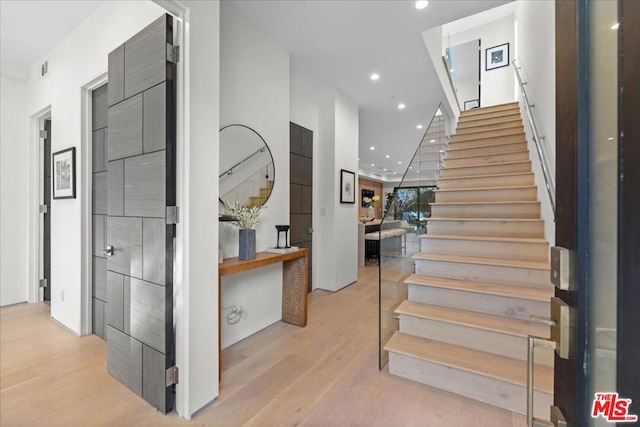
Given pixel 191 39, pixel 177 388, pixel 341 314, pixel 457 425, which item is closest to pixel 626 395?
pixel 457 425

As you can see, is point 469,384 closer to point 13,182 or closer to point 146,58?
point 146,58

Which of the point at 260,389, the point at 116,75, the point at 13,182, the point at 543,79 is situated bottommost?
the point at 260,389

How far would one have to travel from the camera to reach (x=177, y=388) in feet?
5.90

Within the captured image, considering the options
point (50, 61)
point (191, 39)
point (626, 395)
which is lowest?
point (626, 395)

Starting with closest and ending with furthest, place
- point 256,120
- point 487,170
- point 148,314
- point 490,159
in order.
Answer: point 148,314
point 256,120
point 487,170
point 490,159

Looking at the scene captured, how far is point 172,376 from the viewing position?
179cm

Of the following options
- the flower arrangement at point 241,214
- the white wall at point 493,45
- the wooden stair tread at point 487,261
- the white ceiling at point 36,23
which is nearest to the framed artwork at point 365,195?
the white wall at point 493,45

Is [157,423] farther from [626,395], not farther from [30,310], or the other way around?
[30,310]

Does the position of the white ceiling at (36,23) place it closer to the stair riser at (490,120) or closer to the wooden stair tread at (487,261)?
the wooden stair tread at (487,261)

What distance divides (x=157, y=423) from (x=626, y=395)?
2.19 m

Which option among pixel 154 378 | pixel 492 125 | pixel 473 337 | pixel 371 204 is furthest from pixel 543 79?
pixel 371 204

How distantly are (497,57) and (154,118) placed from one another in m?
8.48

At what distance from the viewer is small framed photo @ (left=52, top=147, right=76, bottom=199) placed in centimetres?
284

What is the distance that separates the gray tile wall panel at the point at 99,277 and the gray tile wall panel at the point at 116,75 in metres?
1.51
